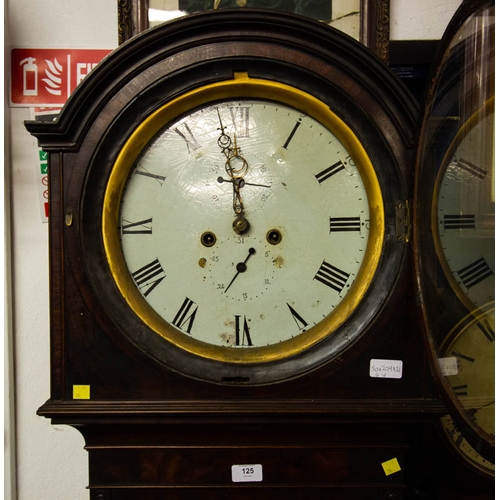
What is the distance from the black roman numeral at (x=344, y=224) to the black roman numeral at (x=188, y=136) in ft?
1.02

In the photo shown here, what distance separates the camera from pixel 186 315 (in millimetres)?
1166

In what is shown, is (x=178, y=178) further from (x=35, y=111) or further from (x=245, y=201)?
(x=35, y=111)

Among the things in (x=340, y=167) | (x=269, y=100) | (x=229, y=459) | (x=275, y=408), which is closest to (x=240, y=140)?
(x=269, y=100)

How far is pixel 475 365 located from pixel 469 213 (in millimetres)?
285

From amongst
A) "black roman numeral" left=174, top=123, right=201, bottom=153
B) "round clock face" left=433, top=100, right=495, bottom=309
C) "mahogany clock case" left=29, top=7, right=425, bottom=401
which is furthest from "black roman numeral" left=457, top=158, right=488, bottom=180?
"black roman numeral" left=174, top=123, right=201, bottom=153

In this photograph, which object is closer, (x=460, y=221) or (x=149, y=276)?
(x=460, y=221)

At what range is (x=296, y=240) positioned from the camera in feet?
3.84

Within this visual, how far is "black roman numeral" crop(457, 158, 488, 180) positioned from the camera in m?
0.99

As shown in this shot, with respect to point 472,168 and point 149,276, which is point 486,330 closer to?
point 472,168

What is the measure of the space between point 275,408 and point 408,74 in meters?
0.97

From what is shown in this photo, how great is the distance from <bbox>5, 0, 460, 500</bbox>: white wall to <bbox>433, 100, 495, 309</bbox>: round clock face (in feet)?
1.99

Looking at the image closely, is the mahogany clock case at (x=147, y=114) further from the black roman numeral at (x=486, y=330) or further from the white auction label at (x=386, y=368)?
the black roman numeral at (x=486, y=330)

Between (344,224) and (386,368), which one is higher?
(344,224)

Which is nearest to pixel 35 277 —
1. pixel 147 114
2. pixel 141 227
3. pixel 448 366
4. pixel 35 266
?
pixel 35 266
